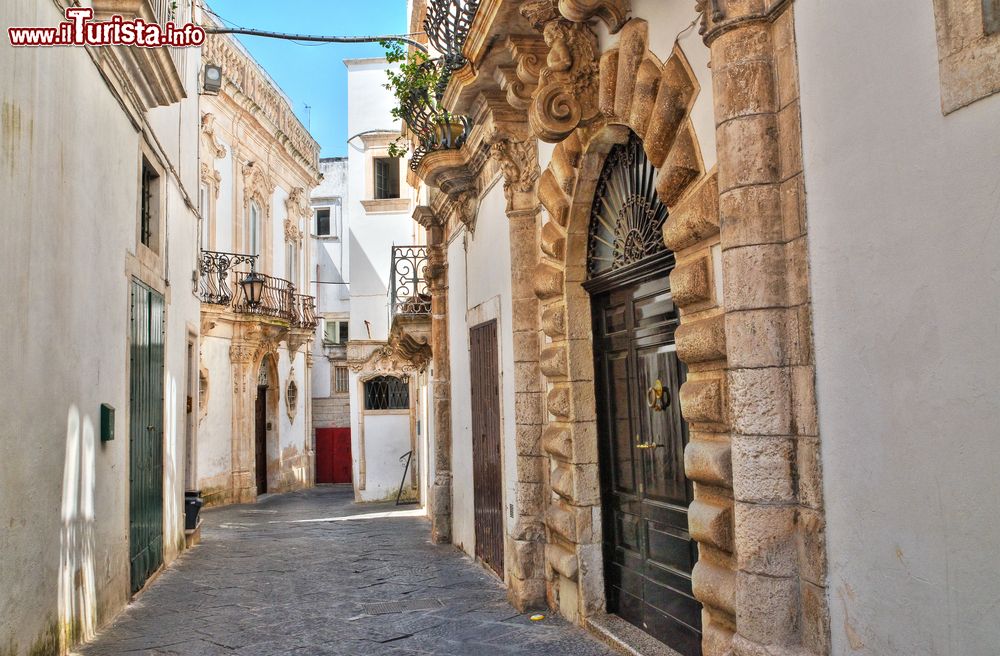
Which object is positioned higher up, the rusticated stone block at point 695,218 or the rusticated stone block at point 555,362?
the rusticated stone block at point 695,218

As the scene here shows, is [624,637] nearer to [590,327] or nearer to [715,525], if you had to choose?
[715,525]

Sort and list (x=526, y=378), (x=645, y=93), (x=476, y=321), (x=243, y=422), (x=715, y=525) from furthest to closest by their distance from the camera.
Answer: (x=243, y=422), (x=476, y=321), (x=526, y=378), (x=645, y=93), (x=715, y=525)

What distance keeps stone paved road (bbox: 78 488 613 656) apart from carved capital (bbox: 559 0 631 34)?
390cm

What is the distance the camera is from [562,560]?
6.43 m

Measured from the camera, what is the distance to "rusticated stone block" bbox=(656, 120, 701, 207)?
14.3 feet

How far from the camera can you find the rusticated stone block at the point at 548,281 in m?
6.56

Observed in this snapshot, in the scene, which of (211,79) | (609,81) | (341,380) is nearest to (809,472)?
(609,81)

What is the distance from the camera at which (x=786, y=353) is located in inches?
136

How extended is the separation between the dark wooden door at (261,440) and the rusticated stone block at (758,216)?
64.6 ft

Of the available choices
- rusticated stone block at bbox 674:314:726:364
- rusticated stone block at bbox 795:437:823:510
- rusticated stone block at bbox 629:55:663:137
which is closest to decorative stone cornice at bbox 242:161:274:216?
rusticated stone block at bbox 629:55:663:137

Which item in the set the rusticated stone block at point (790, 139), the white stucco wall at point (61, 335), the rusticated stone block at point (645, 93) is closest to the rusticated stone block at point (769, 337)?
the rusticated stone block at point (790, 139)

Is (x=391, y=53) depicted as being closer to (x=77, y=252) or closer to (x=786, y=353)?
(x=77, y=252)

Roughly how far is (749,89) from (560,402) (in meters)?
3.30

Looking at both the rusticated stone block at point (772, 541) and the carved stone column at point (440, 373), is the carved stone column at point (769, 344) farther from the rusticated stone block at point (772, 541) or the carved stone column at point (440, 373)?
the carved stone column at point (440, 373)
